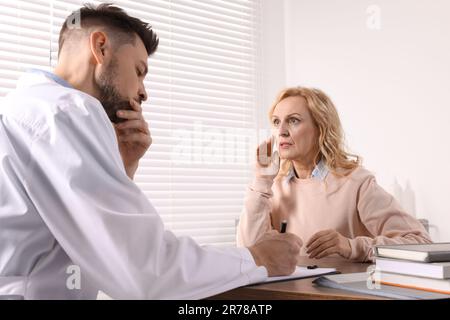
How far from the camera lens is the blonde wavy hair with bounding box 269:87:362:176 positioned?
1.99m

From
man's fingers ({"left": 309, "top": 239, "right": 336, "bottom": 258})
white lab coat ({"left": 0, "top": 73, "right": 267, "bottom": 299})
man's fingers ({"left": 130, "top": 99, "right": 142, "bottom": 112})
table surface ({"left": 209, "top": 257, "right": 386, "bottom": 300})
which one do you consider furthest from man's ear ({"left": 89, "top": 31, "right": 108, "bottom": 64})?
man's fingers ({"left": 309, "top": 239, "right": 336, "bottom": 258})

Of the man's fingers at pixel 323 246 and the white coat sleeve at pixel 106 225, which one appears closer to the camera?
the white coat sleeve at pixel 106 225

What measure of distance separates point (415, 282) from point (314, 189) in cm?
107

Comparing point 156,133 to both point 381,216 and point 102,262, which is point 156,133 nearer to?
point 381,216

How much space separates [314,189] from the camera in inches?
78.1

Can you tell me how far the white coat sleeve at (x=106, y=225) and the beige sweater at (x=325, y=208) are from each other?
0.95 m

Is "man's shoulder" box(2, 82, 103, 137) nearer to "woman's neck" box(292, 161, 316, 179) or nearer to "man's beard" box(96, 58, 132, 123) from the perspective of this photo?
"man's beard" box(96, 58, 132, 123)

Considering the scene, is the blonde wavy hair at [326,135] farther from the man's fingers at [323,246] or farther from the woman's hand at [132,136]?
the woman's hand at [132,136]

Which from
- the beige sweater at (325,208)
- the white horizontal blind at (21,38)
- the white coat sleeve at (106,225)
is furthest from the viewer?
the white horizontal blind at (21,38)

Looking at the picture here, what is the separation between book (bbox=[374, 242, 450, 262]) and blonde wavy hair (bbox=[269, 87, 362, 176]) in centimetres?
96

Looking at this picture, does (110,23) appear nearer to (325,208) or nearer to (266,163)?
(266,163)

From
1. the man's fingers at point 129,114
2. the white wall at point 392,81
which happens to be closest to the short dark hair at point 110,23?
the man's fingers at point 129,114

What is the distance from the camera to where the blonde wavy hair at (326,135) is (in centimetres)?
199
